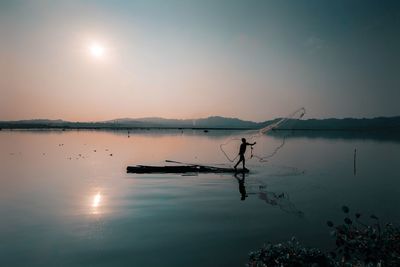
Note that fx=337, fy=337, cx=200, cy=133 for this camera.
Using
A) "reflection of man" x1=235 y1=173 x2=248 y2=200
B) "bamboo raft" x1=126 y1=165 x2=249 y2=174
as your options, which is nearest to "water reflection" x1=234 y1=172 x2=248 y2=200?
"reflection of man" x1=235 y1=173 x2=248 y2=200

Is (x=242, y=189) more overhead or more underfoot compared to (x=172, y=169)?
more underfoot

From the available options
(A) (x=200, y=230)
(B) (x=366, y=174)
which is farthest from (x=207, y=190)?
(B) (x=366, y=174)

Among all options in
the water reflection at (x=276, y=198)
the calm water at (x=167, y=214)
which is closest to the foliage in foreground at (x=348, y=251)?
the calm water at (x=167, y=214)

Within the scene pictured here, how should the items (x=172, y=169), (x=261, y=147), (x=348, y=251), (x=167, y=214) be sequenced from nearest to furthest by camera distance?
(x=348, y=251), (x=167, y=214), (x=172, y=169), (x=261, y=147)

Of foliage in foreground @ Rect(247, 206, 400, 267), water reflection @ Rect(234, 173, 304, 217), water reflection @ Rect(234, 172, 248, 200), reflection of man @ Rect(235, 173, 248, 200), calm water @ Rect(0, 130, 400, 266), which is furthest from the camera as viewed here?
water reflection @ Rect(234, 172, 248, 200)

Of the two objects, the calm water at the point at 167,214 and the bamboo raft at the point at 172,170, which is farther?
the bamboo raft at the point at 172,170

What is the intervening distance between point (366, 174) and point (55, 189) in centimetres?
3241

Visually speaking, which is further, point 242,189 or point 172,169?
point 172,169

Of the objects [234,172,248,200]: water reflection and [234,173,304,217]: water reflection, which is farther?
[234,172,248,200]: water reflection

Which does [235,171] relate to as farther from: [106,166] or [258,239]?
[258,239]

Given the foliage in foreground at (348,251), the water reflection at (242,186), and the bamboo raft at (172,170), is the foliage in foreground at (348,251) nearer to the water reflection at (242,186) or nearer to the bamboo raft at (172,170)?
the water reflection at (242,186)

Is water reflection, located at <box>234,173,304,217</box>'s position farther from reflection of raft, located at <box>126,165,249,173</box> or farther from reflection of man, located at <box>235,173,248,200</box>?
reflection of raft, located at <box>126,165,249,173</box>

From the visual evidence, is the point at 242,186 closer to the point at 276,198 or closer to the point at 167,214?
the point at 276,198

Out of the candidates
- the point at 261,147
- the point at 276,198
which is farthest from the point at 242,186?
the point at 261,147
